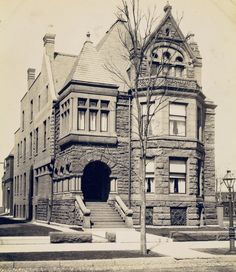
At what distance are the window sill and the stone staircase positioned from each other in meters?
3.80

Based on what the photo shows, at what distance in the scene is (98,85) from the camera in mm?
28641

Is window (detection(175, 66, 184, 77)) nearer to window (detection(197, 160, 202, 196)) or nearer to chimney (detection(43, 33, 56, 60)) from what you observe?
window (detection(197, 160, 202, 196))

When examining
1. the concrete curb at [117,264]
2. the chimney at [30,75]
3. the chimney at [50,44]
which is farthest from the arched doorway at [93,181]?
the chimney at [30,75]

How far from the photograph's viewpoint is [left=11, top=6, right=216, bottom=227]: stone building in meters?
28.2

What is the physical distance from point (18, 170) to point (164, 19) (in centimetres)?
2614

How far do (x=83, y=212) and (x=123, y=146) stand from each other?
5.71m

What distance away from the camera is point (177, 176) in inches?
1154

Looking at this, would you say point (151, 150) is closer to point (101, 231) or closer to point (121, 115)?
point (121, 115)

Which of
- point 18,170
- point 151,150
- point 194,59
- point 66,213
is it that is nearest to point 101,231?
point 66,213

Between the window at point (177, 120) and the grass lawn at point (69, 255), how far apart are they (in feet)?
47.6

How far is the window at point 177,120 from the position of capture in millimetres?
29688

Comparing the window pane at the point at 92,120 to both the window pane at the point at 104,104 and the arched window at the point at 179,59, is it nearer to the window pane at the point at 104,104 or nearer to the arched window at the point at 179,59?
the window pane at the point at 104,104

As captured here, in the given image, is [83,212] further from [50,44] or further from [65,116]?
[50,44]

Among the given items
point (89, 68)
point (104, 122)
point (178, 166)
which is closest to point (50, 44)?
point (89, 68)
